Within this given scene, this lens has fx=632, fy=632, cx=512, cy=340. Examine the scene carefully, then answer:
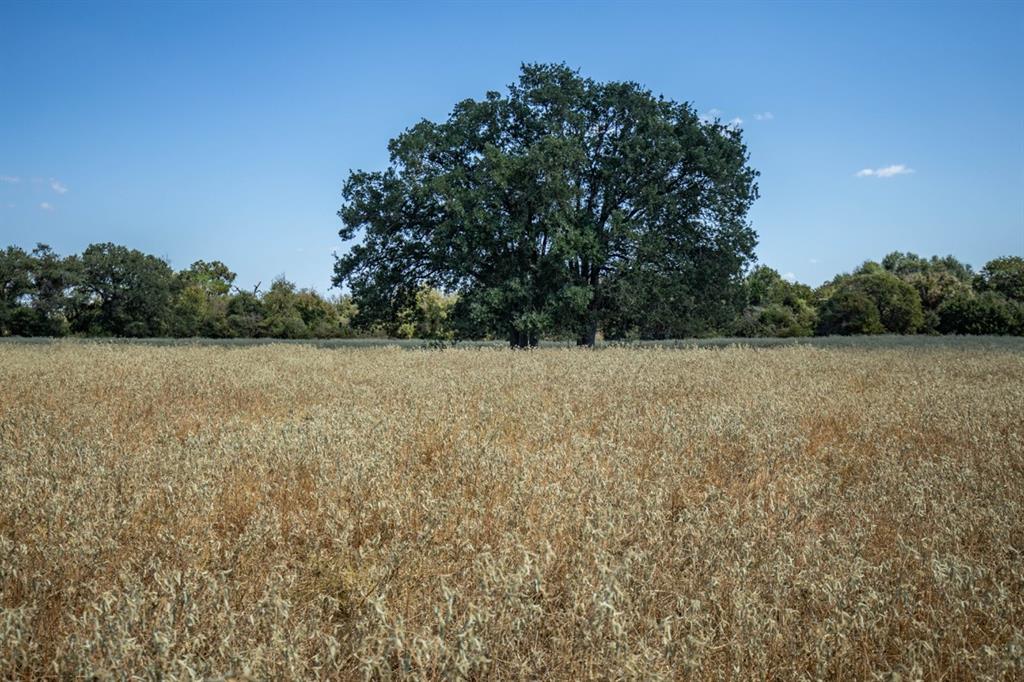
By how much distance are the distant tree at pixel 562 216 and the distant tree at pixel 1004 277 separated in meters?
45.9

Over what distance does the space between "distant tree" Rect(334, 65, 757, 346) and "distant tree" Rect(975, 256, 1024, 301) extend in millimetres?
45860

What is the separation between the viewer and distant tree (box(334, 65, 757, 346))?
2322 cm

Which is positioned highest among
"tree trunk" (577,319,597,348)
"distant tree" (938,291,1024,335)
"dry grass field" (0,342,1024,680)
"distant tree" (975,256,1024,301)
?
"distant tree" (975,256,1024,301)

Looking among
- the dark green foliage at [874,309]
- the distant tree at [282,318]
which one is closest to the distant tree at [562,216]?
the distant tree at [282,318]

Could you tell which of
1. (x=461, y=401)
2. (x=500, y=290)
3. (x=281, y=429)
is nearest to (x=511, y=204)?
(x=500, y=290)

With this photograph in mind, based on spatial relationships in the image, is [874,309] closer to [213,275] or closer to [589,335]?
[589,335]

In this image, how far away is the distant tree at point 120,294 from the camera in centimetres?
4303

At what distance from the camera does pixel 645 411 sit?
6.66 m

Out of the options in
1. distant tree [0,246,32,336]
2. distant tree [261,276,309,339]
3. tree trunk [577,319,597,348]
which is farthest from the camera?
distant tree [261,276,309,339]

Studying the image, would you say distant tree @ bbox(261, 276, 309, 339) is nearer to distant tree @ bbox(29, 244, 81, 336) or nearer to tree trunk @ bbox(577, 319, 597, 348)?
distant tree @ bbox(29, 244, 81, 336)

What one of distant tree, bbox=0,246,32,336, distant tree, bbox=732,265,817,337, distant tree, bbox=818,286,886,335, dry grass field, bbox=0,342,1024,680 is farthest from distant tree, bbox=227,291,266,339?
distant tree, bbox=818,286,886,335

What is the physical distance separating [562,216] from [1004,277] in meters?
56.6

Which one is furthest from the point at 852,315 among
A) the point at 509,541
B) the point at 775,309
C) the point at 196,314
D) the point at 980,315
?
the point at 509,541

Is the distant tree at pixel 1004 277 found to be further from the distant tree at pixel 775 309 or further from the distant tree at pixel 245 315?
the distant tree at pixel 245 315
